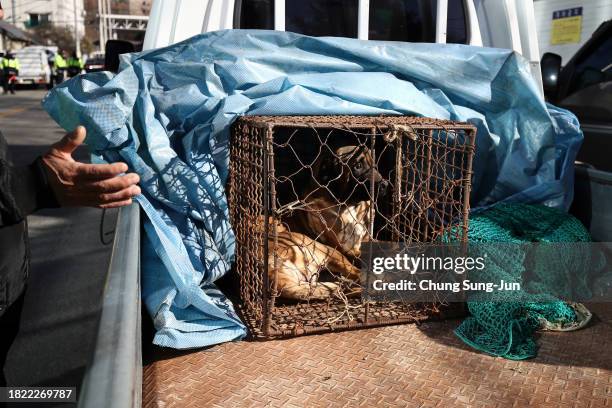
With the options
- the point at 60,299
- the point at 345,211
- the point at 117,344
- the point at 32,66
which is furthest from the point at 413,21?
the point at 32,66

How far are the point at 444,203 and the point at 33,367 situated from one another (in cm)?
232

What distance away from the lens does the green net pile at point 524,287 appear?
84.9 inches

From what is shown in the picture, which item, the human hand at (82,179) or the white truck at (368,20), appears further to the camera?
the white truck at (368,20)

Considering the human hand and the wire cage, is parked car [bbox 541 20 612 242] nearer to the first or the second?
the wire cage

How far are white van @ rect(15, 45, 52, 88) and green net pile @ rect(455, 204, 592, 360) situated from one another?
1138 inches

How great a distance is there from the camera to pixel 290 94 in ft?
8.21

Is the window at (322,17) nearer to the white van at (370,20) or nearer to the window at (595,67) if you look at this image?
the white van at (370,20)

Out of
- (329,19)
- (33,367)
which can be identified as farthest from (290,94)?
(33,367)

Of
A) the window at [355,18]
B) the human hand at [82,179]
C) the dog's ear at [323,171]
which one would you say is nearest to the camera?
the human hand at [82,179]

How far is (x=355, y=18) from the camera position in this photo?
3.12 m

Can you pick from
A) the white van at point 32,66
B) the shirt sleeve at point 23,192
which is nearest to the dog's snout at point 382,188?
the shirt sleeve at point 23,192

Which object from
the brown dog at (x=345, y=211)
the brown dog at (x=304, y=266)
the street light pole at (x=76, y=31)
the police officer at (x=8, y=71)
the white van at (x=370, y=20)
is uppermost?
the street light pole at (x=76, y=31)

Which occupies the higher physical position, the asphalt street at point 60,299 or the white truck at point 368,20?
the white truck at point 368,20

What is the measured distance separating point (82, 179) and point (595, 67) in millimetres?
3629
